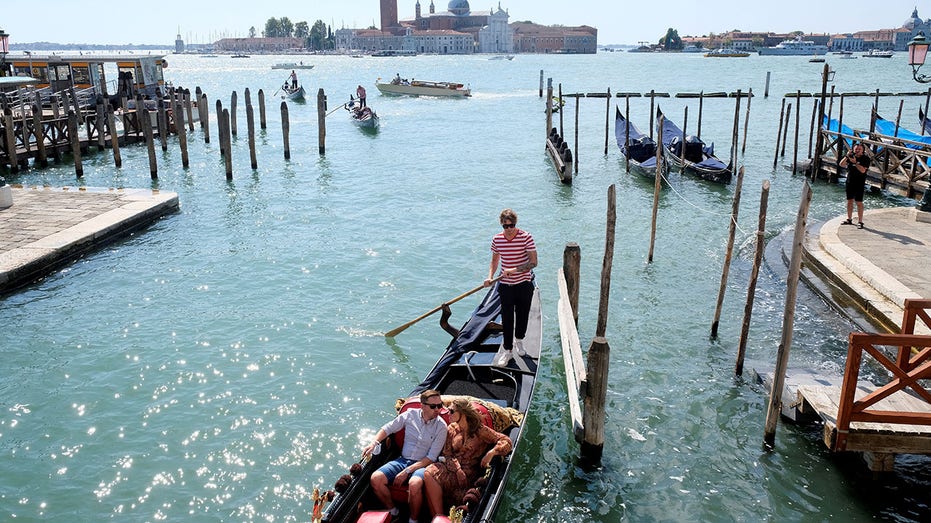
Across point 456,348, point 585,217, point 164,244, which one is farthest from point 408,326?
point 585,217

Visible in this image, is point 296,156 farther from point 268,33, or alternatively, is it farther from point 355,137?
point 268,33

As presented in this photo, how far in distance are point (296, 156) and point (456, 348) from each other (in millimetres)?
18423

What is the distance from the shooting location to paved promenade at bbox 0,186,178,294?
10.7 m

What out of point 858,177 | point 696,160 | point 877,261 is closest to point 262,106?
point 696,160

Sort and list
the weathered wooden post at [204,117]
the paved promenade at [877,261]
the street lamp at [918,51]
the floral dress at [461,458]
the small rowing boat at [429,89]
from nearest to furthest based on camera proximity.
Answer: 1. the floral dress at [461,458]
2. the paved promenade at [877,261]
3. the street lamp at [918,51]
4. the weathered wooden post at [204,117]
5. the small rowing boat at [429,89]

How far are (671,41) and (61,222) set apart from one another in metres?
185

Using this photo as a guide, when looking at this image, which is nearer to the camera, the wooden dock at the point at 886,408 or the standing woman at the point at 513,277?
the wooden dock at the point at 886,408

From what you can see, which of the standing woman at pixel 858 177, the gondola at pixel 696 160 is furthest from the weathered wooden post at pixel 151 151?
the standing woman at pixel 858 177

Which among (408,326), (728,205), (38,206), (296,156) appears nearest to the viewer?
(408,326)

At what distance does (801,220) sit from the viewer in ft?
19.0

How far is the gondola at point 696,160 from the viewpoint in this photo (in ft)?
60.6

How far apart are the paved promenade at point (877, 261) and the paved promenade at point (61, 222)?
37.3ft

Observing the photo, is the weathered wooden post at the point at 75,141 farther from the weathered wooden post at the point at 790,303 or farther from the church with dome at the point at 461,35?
the church with dome at the point at 461,35

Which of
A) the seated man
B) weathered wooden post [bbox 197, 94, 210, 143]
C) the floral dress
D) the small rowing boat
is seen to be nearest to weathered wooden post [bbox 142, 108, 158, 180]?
weathered wooden post [bbox 197, 94, 210, 143]
